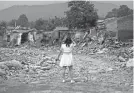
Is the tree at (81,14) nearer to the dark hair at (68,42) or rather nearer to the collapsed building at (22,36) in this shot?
the collapsed building at (22,36)

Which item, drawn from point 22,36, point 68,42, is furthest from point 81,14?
point 68,42

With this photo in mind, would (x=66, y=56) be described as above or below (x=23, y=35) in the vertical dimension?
below

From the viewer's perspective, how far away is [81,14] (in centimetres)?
3656

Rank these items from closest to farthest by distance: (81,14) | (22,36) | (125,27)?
(125,27) → (81,14) → (22,36)

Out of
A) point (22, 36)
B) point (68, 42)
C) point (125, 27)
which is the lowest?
point (68, 42)

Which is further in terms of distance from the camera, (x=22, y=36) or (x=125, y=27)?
(x=22, y=36)

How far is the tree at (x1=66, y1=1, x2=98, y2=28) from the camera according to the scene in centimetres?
3675

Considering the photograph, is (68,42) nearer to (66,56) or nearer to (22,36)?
(66,56)

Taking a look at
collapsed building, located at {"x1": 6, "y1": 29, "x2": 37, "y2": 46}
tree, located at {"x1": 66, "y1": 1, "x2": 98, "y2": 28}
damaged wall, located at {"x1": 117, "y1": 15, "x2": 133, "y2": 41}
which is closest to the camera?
damaged wall, located at {"x1": 117, "y1": 15, "x2": 133, "y2": 41}

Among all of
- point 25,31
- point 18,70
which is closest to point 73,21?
point 25,31

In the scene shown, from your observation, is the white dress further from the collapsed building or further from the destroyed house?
the destroyed house

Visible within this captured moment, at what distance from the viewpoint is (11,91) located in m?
6.01

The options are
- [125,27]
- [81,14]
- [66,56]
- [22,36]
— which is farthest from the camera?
[22,36]

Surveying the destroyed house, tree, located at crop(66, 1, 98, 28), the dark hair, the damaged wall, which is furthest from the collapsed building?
the dark hair
